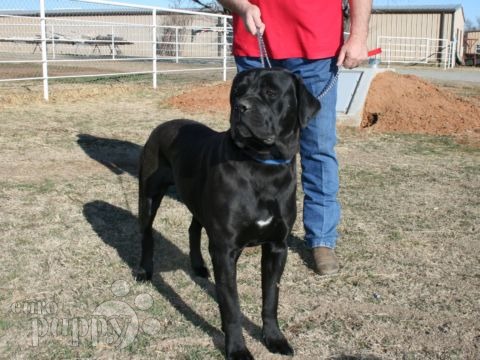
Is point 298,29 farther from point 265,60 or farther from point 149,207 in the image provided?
point 149,207

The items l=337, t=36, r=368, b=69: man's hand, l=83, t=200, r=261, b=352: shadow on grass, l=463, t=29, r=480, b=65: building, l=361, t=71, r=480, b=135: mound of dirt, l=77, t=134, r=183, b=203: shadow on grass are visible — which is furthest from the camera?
l=463, t=29, r=480, b=65: building

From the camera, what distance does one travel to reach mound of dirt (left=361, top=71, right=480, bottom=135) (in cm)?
870

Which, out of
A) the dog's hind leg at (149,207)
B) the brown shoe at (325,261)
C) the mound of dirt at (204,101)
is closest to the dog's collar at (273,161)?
the dog's hind leg at (149,207)

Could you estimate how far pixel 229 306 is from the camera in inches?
101

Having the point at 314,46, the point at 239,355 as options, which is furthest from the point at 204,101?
the point at 239,355

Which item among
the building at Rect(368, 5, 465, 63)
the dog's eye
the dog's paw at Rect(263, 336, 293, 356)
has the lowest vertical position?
the dog's paw at Rect(263, 336, 293, 356)

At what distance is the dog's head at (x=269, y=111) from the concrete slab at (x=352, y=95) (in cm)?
637

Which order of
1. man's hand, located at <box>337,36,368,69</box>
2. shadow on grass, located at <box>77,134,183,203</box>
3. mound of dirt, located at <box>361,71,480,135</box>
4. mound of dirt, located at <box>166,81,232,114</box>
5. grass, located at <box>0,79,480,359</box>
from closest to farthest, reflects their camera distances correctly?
1. grass, located at <box>0,79,480,359</box>
2. man's hand, located at <box>337,36,368,69</box>
3. shadow on grass, located at <box>77,134,183,203</box>
4. mound of dirt, located at <box>361,71,480,135</box>
5. mound of dirt, located at <box>166,81,232,114</box>

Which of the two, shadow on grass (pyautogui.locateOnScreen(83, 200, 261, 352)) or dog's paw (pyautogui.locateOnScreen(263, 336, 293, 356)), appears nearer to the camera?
dog's paw (pyautogui.locateOnScreen(263, 336, 293, 356))

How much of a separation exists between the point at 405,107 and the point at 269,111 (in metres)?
7.58

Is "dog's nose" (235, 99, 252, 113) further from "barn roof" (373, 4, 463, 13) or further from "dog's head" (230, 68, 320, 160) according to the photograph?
"barn roof" (373, 4, 463, 13)

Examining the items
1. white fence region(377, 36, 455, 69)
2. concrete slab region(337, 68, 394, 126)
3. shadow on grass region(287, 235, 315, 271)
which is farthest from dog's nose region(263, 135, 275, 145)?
white fence region(377, 36, 455, 69)

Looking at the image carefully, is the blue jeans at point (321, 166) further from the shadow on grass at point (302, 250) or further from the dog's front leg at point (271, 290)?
the dog's front leg at point (271, 290)

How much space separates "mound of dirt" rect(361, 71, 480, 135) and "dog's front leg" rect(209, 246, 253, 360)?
21.3 feet
